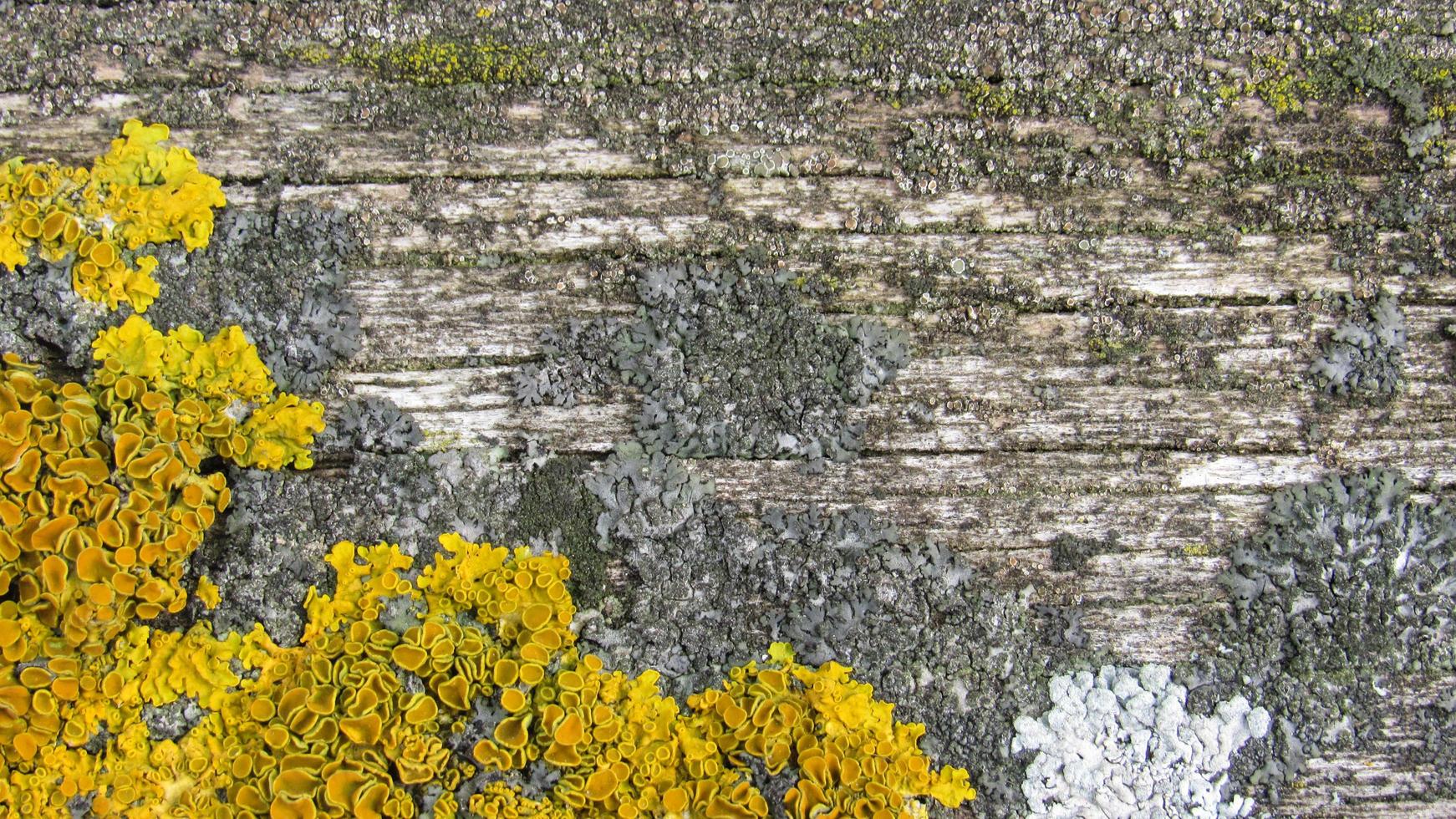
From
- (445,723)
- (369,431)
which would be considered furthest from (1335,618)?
(369,431)

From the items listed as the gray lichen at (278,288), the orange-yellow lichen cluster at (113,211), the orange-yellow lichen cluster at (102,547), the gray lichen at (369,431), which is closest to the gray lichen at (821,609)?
the gray lichen at (369,431)

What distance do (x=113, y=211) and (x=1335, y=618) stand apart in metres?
4.19

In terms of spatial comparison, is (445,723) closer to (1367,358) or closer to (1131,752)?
(1131,752)

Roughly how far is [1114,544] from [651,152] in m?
2.06

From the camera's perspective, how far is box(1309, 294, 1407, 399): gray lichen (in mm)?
3098

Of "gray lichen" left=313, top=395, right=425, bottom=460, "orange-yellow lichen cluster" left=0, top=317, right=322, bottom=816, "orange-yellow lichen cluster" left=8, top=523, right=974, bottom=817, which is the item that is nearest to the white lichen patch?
"orange-yellow lichen cluster" left=8, top=523, right=974, bottom=817

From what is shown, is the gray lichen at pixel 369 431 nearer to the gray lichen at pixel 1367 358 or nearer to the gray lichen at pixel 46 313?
the gray lichen at pixel 46 313

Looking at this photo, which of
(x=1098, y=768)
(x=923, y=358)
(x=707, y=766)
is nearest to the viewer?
(x=707, y=766)

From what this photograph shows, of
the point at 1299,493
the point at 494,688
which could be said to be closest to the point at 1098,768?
the point at 1299,493

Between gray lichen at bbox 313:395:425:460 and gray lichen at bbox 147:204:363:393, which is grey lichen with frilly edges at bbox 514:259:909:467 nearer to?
gray lichen at bbox 313:395:425:460

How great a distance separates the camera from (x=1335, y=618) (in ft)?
9.84

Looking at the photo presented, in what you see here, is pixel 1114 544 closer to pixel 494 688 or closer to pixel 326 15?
pixel 494 688

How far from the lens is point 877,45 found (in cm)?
324

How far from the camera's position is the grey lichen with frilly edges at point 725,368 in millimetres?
3033
